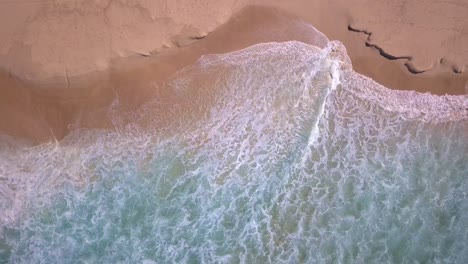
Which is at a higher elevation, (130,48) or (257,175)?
(130,48)

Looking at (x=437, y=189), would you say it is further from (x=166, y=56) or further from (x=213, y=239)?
(x=166, y=56)

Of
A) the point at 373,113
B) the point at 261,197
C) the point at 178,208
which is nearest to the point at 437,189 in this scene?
the point at 373,113

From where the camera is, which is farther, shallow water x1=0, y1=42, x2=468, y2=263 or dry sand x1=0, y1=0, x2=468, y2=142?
dry sand x1=0, y1=0, x2=468, y2=142

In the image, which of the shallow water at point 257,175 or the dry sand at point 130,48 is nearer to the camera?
the shallow water at point 257,175
